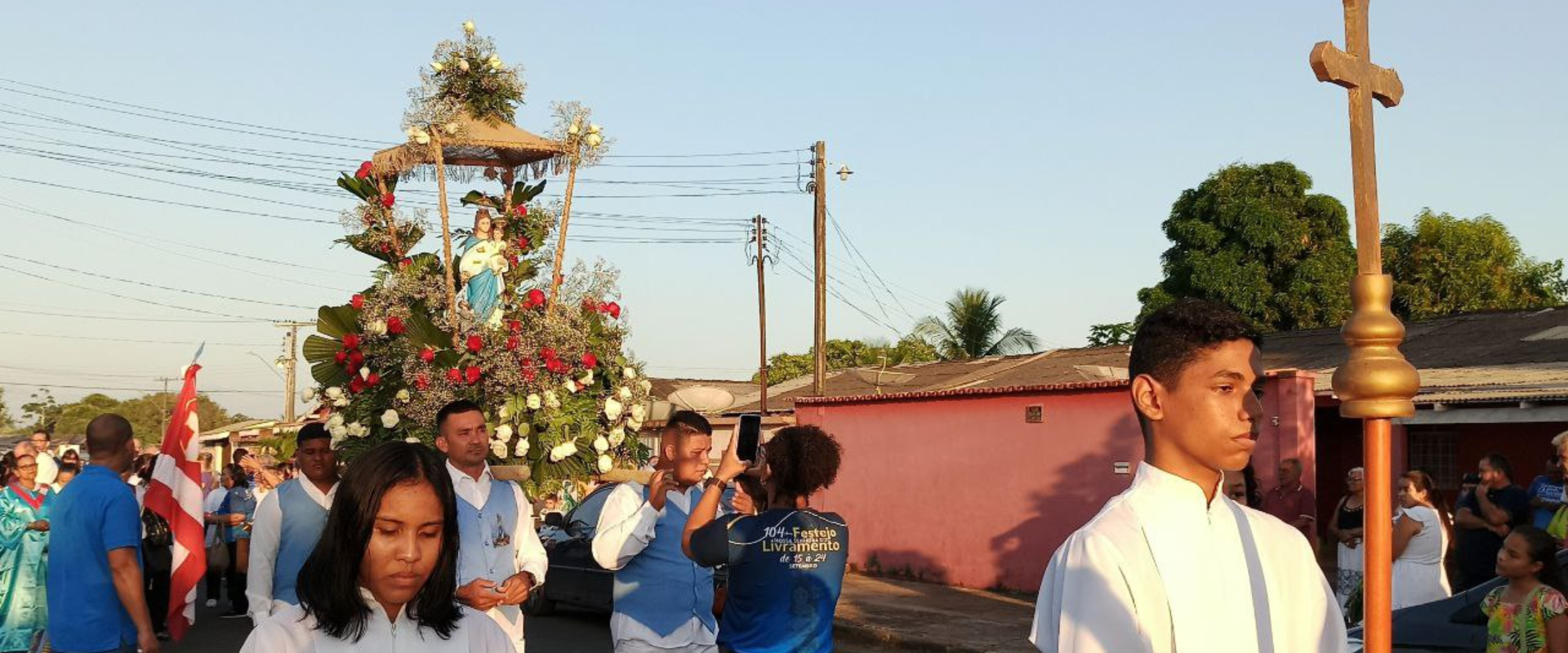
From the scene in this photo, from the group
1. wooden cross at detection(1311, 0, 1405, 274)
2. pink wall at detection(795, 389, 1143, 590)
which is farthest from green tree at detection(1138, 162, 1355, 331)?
wooden cross at detection(1311, 0, 1405, 274)

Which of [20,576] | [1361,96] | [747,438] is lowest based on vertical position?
[20,576]

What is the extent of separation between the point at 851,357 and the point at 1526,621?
161ft

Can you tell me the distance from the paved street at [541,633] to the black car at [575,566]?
0.23m

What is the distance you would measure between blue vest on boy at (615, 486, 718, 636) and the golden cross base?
365 cm

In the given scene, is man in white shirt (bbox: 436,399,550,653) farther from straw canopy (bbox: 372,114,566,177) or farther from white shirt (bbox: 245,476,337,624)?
straw canopy (bbox: 372,114,566,177)

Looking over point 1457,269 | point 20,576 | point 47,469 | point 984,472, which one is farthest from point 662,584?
point 1457,269

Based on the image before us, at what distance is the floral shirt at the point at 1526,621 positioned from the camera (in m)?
6.53

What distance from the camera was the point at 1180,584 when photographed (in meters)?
2.68

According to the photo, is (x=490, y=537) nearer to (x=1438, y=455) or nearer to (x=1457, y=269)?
(x=1438, y=455)

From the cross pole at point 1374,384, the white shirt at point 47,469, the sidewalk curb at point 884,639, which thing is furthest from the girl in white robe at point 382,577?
the sidewalk curb at point 884,639

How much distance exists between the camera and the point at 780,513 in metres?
5.60

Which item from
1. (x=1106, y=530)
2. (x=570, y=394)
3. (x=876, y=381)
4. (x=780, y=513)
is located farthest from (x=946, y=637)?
(x=876, y=381)

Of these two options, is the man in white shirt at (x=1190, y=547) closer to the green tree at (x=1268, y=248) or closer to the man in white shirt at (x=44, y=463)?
the man in white shirt at (x=44, y=463)

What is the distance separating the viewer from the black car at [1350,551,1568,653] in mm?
7340
